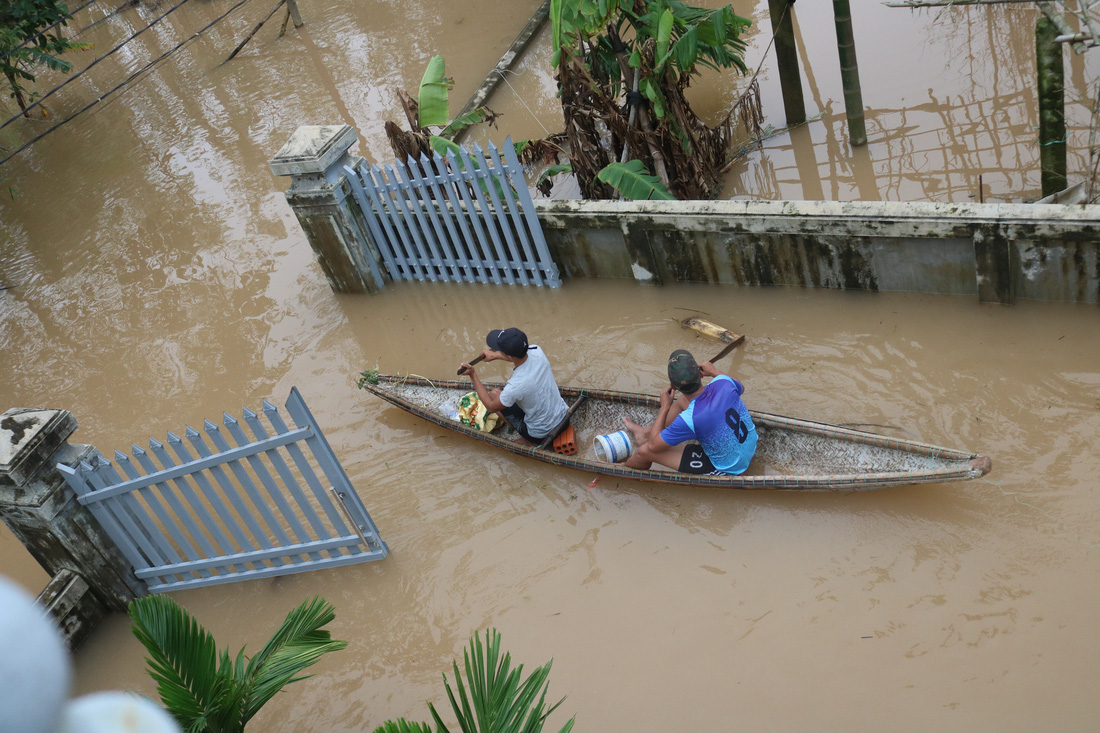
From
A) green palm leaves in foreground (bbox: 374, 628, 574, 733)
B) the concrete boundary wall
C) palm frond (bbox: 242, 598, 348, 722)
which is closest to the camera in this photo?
green palm leaves in foreground (bbox: 374, 628, 574, 733)

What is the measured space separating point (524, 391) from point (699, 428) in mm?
1305

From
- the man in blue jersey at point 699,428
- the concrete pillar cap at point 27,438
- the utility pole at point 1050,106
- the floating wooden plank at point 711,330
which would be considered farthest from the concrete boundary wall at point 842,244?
the concrete pillar cap at point 27,438

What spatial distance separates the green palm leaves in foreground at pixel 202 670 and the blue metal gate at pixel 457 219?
4373mm

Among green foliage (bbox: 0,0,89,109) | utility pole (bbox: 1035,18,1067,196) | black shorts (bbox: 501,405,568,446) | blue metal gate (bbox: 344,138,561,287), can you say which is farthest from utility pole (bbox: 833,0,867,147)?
green foliage (bbox: 0,0,89,109)

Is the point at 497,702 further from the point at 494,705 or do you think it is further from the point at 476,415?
the point at 476,415

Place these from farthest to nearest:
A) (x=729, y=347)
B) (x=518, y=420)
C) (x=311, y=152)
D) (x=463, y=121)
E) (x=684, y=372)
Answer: (x=463, y=121), (x=311, y=152), (x=729, y=347), (x=518, y=420), (x=684, y=372)

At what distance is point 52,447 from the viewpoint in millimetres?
5238

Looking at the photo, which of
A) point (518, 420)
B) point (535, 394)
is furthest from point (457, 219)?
point (535, 394)

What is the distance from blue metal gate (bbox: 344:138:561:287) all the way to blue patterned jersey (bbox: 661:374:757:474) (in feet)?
9.36

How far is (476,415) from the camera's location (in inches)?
251

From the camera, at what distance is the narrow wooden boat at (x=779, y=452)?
15.3 ft


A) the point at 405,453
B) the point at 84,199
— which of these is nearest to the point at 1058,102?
the point at 405,453

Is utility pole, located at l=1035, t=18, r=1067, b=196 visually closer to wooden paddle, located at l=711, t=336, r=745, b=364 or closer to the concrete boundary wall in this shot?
the concrete boundary wall

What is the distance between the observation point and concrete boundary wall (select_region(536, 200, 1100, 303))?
547 centimetres
